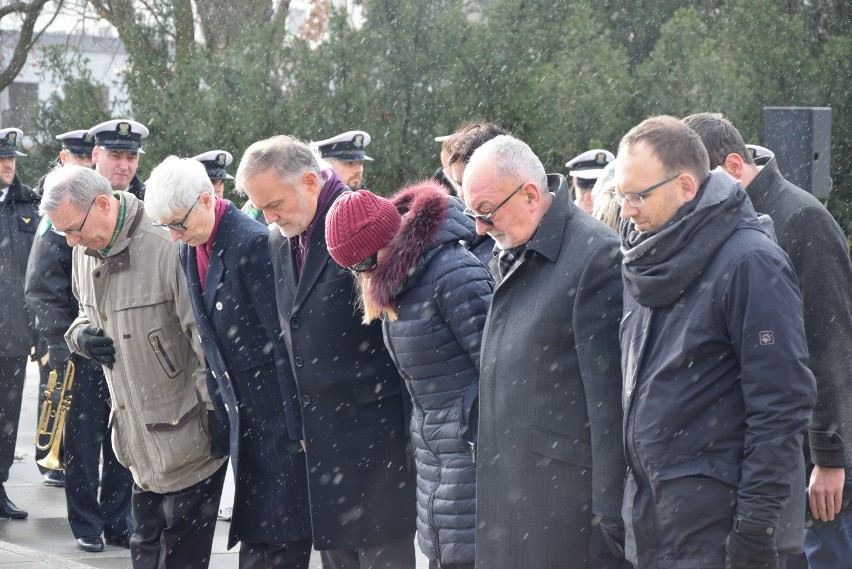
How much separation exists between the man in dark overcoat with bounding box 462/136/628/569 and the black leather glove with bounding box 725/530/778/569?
0.44m

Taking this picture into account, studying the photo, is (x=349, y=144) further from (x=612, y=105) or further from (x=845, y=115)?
(x=845, y=115)

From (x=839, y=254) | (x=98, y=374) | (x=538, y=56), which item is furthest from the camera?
(x=538, y=56)

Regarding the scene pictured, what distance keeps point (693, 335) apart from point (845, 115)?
Result: 368 inches

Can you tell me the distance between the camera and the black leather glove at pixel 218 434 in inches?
209

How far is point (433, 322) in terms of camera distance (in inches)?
160

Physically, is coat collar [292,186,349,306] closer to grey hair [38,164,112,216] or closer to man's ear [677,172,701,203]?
grey hair [38,164,112,216]

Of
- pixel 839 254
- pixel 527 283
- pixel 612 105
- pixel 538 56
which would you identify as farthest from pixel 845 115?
pixel 527 283

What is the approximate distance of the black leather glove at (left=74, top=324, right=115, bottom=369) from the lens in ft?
17.6

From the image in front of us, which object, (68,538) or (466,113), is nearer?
(68,538)

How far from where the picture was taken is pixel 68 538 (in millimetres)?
7195

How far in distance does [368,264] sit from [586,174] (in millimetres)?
4438

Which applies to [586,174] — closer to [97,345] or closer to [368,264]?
[97,345]

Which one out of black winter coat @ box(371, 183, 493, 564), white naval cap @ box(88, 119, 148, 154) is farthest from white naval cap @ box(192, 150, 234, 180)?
black winter coat @ box(371, 183, 493, 564)

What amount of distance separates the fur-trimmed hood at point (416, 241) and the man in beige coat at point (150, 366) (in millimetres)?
1450
